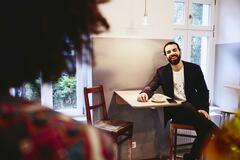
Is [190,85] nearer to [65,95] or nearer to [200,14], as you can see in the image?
[200,14]

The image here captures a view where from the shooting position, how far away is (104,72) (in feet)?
8.84

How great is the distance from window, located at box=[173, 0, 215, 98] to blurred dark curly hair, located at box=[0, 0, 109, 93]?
9.55ft

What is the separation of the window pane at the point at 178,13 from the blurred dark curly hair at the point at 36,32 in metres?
2.99

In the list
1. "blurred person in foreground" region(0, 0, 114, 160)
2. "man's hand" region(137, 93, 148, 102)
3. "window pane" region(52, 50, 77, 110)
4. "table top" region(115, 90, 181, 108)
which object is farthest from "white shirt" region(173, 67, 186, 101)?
"blurred person in foreground" region(0, 0, 114, 160)

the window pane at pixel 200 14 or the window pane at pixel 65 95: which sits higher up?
the window pane at pixel 200 14

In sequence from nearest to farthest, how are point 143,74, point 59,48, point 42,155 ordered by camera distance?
1. point 42,155
2. point 59,48
3. point 143,74

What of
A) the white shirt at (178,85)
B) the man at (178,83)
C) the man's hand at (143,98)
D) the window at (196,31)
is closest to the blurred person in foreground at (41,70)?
the man's hand at (143,98)

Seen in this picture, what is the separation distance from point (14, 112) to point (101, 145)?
14cm

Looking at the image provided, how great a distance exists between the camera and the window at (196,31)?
127 inches

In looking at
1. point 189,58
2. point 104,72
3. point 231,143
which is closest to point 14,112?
point 231,143

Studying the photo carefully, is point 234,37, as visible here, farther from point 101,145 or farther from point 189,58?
point 101,145

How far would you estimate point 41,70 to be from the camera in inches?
16.8

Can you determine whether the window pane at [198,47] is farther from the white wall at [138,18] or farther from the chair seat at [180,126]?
the chair seat at [180,126]

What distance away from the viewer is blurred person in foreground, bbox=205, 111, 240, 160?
0.60 meters
